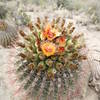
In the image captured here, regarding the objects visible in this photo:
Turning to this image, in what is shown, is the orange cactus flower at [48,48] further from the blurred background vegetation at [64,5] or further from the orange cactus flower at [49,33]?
the blurred background vegetation at [64,5]

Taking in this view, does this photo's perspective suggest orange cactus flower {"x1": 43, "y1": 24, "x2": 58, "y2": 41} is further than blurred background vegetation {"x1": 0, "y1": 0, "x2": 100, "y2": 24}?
No

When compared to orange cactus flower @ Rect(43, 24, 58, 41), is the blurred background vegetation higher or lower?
lower

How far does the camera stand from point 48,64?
2912mm

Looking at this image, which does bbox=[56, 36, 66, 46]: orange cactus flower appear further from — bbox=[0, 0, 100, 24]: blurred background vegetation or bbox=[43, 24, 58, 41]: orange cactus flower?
bbox=[0, 0, 100, 24]: blurred background vegetation

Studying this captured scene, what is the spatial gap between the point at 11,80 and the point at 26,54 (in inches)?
25.3

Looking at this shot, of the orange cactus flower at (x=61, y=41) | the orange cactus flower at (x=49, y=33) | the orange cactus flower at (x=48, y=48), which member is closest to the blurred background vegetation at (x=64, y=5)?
the orange cactus flower at (x=49, y=33)

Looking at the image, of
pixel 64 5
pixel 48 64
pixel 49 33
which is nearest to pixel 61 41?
pixel 49 33

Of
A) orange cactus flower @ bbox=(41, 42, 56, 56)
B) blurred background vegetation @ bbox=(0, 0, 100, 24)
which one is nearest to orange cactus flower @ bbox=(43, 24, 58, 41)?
orange cactus flower @ bbox=(41, 42, 56, 56)

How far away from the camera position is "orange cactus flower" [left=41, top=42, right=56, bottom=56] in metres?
2.92

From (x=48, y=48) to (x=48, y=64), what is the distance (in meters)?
0.19

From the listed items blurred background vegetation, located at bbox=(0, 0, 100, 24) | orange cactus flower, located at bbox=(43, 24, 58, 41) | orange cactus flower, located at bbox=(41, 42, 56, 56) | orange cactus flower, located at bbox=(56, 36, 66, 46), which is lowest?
blurred background vegetation, located at bbox=(0, 0, 100, 24)

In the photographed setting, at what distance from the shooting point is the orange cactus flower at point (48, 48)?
2922mm

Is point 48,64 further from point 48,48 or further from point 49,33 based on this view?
point 49,33

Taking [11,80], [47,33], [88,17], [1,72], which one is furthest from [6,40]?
[88,17]
